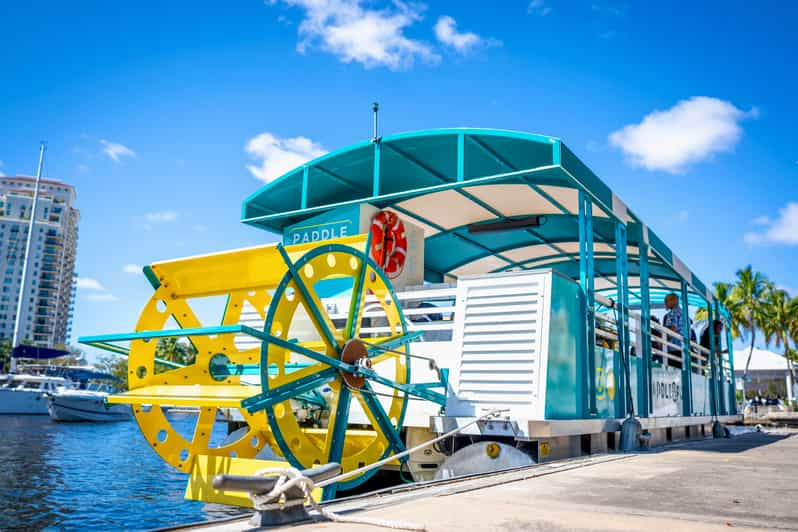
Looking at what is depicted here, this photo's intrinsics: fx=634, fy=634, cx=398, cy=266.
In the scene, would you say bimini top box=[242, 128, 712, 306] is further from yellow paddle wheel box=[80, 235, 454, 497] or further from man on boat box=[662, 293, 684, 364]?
yellow paddle wheel box=[80, 235, 454, 497]

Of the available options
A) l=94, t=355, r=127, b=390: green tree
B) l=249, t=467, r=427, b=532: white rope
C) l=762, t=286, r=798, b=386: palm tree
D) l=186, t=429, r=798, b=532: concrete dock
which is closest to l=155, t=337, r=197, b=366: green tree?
l=94, t=355, r=127, b=390: green tree

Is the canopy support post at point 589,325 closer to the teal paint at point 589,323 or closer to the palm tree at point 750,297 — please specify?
the teal paint at point 589,323

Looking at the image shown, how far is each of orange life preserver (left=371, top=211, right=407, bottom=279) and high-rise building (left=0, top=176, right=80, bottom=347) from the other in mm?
118779

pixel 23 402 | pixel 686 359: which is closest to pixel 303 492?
pixel 686 359

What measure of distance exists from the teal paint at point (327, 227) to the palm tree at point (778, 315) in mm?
46928

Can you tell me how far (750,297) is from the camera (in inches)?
1892

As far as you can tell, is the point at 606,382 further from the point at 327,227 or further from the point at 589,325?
the point at 327,227

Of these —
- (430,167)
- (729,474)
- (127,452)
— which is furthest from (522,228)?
(127,452)

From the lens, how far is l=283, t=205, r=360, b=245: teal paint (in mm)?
9836

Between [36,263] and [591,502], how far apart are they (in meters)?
131

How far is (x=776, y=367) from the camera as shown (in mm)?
47312

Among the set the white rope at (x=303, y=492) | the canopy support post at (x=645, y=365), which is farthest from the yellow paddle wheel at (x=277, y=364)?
the canopy support post at (x=645, y=365)

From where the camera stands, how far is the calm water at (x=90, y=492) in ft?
24.5

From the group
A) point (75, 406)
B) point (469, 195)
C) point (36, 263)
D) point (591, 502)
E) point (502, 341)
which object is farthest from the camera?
point (36, 263)
